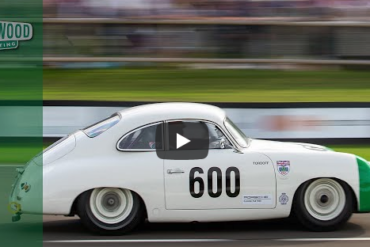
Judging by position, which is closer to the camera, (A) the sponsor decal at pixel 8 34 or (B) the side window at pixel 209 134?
(B) the side window at pixel 209 134

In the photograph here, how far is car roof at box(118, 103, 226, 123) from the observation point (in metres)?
7.45

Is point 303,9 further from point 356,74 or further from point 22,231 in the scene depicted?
point 22,231

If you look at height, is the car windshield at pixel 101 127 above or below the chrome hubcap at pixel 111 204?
above

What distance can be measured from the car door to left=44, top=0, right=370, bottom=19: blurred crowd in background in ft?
48.2

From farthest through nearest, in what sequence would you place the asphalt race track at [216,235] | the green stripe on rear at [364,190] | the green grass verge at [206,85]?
the green grass verge at [206,85] → the green stripe on rear at [364,190] → the asphalt race track at [216,235]

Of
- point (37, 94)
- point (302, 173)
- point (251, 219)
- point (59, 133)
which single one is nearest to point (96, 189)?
point (251, 219)

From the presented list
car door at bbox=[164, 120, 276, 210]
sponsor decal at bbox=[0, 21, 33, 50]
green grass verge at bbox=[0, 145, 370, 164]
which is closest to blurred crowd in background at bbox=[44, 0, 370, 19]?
sponsor decal at bbox=[0, 21, 33, 50]

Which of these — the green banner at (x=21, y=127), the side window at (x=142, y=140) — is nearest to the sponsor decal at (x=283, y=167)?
the side window at (x=142, y=140)

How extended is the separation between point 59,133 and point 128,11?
31.7ft

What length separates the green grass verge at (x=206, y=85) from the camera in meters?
20.2
